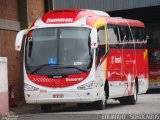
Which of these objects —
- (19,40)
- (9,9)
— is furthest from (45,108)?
(9,9)

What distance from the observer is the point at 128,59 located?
25.8m

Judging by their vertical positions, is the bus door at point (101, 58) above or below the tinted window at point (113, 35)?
below

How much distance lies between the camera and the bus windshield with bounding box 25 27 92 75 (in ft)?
70.6

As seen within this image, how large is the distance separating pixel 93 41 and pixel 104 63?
5.61 ft

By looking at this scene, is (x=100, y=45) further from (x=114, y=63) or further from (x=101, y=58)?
(x=114, y=63)

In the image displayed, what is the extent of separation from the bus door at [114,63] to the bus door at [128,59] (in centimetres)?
40

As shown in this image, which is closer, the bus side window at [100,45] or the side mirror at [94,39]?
the side mirror at [94,39]

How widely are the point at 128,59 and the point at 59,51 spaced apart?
4905mm

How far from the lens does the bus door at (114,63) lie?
23609 mm

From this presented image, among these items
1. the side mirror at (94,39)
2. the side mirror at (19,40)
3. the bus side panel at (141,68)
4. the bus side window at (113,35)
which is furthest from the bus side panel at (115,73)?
the side mirror at (19,40)

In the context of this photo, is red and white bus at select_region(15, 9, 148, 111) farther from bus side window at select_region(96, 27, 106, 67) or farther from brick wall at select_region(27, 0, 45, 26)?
brick wall at select_region(27, 0, 45, 26)

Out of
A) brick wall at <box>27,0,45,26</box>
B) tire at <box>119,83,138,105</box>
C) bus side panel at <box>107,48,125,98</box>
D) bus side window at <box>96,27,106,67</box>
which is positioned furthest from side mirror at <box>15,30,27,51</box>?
tire at <box>119,83,138,105</box>


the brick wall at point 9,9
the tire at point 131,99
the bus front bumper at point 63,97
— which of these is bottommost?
the tire at point 131,99

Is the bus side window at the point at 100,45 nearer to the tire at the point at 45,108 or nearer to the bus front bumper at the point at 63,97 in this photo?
the bus front bumper at the point at 63,97
